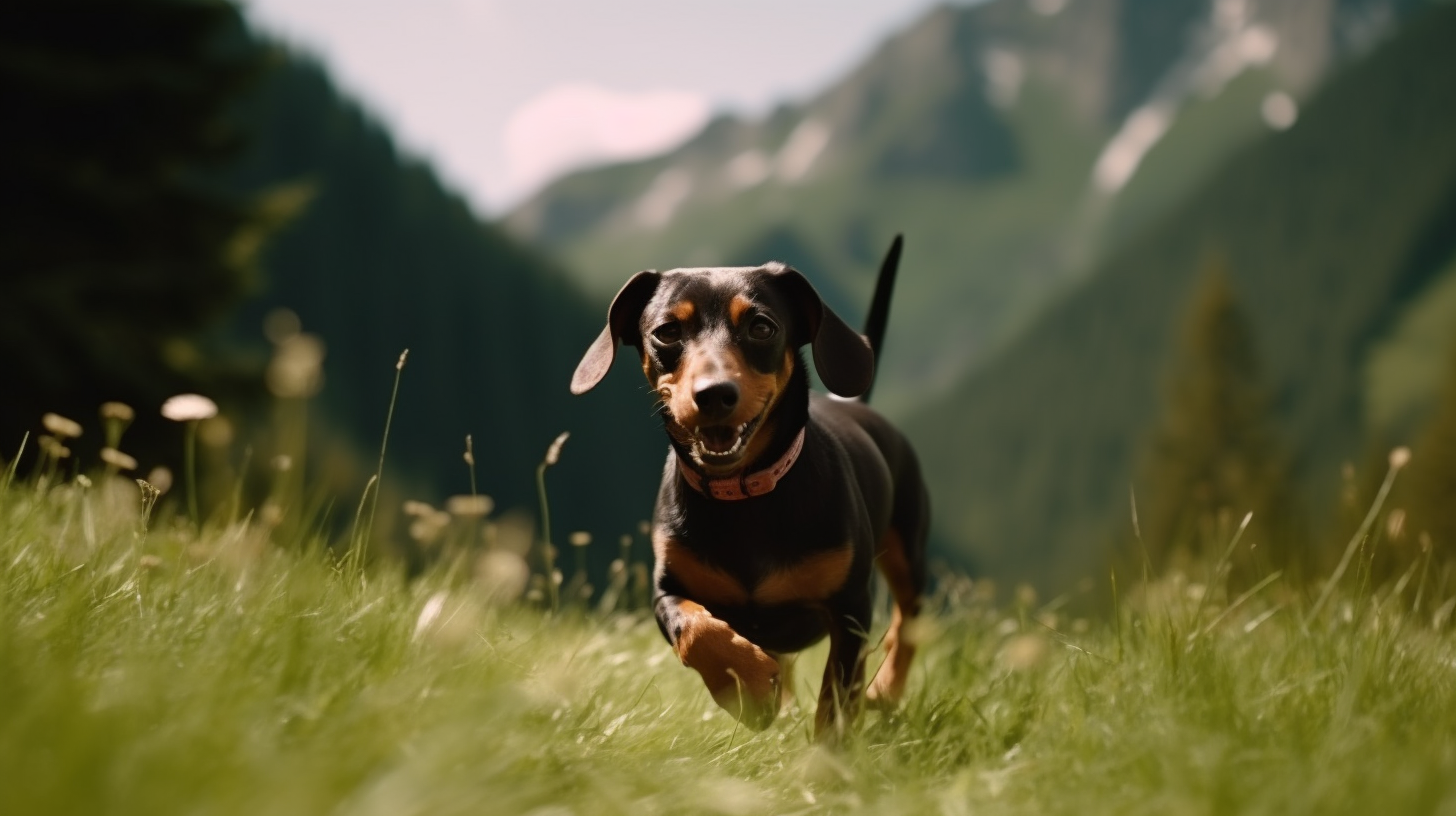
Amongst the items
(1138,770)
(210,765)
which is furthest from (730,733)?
(210,765)

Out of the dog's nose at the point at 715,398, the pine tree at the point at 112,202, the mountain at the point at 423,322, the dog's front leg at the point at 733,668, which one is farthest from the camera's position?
the mountain at the point at 423,322

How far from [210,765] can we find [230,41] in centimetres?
8162

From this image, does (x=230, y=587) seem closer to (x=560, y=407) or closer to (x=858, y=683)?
(x=858, y=683)

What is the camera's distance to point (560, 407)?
78.9 m

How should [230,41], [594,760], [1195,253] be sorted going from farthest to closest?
[1195,253], [230,41], [594,760]

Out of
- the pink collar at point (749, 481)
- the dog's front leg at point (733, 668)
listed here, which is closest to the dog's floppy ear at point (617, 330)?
the pink collar at point (749, 481)

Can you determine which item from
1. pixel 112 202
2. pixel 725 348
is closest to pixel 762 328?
pixel 725 348

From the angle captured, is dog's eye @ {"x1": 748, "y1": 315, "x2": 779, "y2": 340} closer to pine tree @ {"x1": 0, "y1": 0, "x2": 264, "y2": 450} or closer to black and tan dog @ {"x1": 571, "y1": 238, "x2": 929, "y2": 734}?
black and tan dog @ {"x1": 571, "y1": 238, "x2": 929, "y2": 734}

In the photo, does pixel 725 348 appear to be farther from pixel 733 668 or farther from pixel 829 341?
pixel 733 668

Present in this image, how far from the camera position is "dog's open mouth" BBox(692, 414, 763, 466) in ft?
11.5

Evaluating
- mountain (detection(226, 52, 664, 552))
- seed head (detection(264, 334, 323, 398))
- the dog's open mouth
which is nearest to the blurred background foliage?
seed head (detection(264, 334, 323, 398))

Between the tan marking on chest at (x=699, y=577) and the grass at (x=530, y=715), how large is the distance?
38 cm

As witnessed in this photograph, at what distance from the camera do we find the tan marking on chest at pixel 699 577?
3732 millimetres

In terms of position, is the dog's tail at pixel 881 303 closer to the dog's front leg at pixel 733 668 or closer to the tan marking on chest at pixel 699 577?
the tan marking on chest at pixel 699 577
